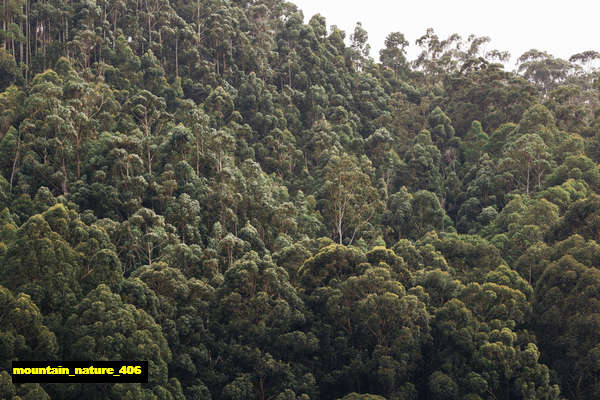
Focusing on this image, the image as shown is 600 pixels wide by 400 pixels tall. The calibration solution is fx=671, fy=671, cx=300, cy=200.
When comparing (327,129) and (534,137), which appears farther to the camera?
(327,129)

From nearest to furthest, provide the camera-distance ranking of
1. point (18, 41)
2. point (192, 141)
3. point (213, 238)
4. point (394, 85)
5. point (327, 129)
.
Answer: point (213, 238), point (192, 141), point (18, 41), point (327, 129), point (394, 85)

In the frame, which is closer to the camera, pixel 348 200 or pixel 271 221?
pixel 271 221

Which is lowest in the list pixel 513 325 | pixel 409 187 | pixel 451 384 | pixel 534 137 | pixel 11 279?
pixel 451 384

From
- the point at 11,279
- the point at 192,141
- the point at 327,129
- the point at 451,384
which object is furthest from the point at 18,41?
the point at 451,384

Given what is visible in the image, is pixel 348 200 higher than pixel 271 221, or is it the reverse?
pixel 348 200

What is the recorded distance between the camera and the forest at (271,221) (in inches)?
1119

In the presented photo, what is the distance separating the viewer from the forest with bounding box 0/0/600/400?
28.4 metres

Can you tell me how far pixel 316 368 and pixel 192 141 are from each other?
1832 cm

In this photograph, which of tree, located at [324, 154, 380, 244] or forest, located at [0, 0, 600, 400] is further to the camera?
tree, located at [324, 154, 380, 244]

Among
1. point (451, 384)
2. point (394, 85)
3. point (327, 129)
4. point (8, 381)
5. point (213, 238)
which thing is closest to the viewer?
point (8, 381)

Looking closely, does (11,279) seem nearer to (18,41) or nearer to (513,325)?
(513,325)

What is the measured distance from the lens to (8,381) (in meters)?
21.7

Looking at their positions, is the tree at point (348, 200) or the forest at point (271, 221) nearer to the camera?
the forest at point (271, 221)

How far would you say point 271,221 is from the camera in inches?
1662
